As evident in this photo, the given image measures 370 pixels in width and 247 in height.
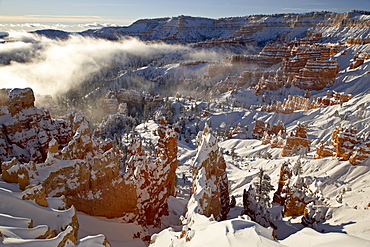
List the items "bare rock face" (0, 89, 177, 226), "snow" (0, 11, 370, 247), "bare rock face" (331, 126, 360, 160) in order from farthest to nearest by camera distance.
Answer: "bare rock face" (331, 126, 360, 160) < "bare rock face" (0, 89, 177, 226) < "snow" (0, 11, 370, 247)

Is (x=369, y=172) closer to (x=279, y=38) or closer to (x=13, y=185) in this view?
(x=13, y=185)

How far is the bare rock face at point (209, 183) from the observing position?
47.8ft

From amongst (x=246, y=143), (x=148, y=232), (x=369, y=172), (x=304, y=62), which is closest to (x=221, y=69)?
(x=304, y=62)

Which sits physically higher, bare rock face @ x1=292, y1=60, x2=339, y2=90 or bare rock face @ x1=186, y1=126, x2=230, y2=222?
bare rock face @ x1=292, y1=60, x2=339, y2=90

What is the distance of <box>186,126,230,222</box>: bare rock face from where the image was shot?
14.6m

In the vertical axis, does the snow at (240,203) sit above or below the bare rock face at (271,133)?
above

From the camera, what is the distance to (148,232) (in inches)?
768

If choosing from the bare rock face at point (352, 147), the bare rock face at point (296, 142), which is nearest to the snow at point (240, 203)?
the bare rock face at point (352, 147)

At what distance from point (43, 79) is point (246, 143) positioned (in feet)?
410

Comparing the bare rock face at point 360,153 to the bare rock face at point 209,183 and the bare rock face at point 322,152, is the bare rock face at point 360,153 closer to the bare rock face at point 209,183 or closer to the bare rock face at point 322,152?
the bare rock face at point 322,152

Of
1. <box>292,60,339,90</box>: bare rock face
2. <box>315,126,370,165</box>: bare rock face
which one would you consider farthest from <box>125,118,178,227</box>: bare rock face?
<box>292,60,339,90</box>: bare rock face

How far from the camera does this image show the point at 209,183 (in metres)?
17.3

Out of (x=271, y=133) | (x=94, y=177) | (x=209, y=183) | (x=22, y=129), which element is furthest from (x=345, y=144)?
(x=22, y=129)

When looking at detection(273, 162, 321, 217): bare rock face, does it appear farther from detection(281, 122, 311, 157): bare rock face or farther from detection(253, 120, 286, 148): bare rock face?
detection(253, 120, 286, 148): bare rock face
